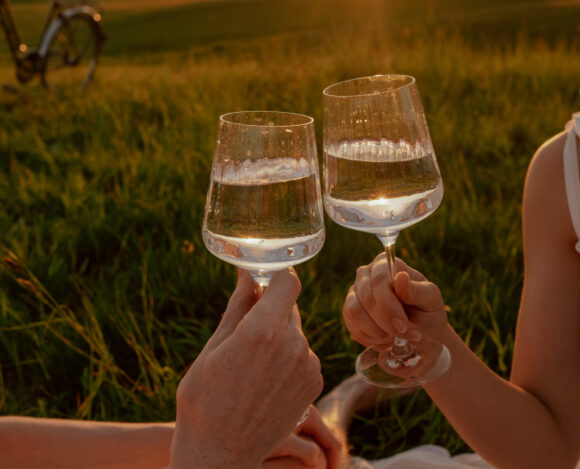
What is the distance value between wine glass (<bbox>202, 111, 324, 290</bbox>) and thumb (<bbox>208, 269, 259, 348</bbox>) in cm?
11

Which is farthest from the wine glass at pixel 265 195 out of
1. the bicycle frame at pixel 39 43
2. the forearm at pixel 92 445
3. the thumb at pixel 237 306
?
the bicycle frame at pixel 39 43

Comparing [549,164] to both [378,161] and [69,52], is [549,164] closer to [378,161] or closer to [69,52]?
[378,161]

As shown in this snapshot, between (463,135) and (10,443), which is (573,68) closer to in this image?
(463,135)

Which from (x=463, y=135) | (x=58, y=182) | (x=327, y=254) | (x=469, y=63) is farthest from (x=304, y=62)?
(x=327, y=254)

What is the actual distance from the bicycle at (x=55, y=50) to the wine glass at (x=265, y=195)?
8.41m

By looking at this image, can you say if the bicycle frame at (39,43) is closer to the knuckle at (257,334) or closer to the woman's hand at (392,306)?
the woman's hand at (392,306)

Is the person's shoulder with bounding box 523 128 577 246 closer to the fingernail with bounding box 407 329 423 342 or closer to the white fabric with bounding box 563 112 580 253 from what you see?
the white fabric with bounding box 563 112 580 253

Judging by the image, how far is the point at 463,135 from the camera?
17.3 feet

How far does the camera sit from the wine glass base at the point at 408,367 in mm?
1812

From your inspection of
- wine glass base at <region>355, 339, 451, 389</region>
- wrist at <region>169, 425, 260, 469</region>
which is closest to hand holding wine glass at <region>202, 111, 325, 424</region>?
wrist at <region>169, 425, 260, 469</region>

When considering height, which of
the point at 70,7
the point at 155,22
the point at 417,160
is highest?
the point at 417,160

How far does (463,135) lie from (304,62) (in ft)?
11.1

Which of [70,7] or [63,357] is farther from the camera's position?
[70,7]

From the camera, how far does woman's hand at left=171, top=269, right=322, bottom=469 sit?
1276mm
